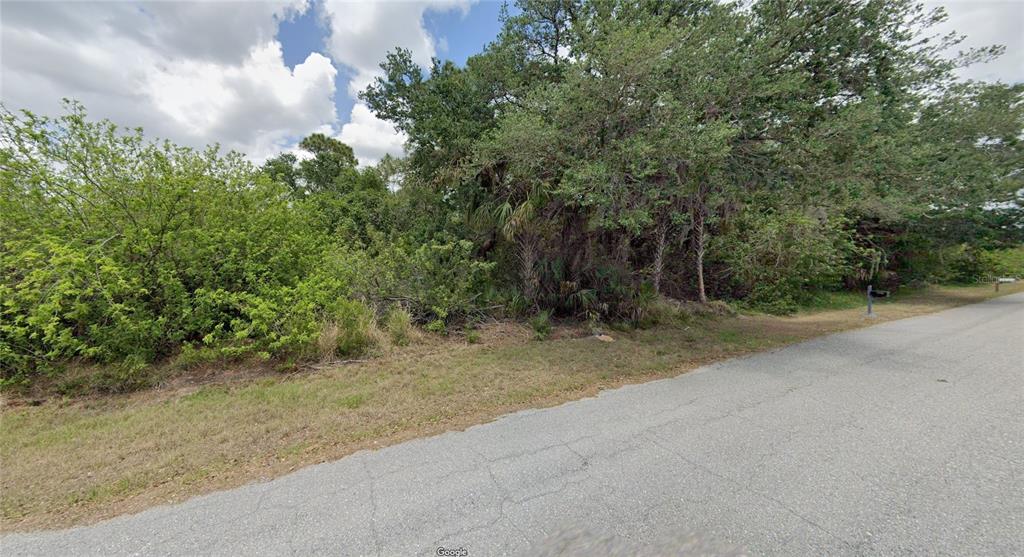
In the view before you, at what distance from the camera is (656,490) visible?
2.45 meters

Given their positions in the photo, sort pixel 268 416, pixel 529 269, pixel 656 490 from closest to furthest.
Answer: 1. pixel 656 490
2. pixel 268 416
3. pixel 529 269

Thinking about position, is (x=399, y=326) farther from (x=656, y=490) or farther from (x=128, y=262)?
(x=656, y=490)

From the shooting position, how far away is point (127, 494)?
2572mm

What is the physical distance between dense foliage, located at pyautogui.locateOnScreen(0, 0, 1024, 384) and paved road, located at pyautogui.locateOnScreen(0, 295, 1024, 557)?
10.8 ft

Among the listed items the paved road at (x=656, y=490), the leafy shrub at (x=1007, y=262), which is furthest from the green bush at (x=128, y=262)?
the leafy shrub at (x=1007, y=262)

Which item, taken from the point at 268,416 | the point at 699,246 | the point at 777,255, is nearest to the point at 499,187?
the point at 268,416

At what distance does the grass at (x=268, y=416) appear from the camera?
2.68 m

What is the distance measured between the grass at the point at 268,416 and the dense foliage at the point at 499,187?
2.84 feet

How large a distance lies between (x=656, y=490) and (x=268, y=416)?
3.95 m

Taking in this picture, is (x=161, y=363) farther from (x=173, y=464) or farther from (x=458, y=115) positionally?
(x=458, y=115)

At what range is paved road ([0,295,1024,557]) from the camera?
2.03 m

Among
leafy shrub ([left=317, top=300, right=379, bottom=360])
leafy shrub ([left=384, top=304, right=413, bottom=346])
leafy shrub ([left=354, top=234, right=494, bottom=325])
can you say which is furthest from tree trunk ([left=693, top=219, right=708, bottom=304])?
leafy shrub ([left=317, top=300, right=379, bottom=360])

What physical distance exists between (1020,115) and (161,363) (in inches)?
1066

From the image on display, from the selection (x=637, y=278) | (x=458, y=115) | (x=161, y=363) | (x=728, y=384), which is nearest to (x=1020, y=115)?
(x=637, y=278)
